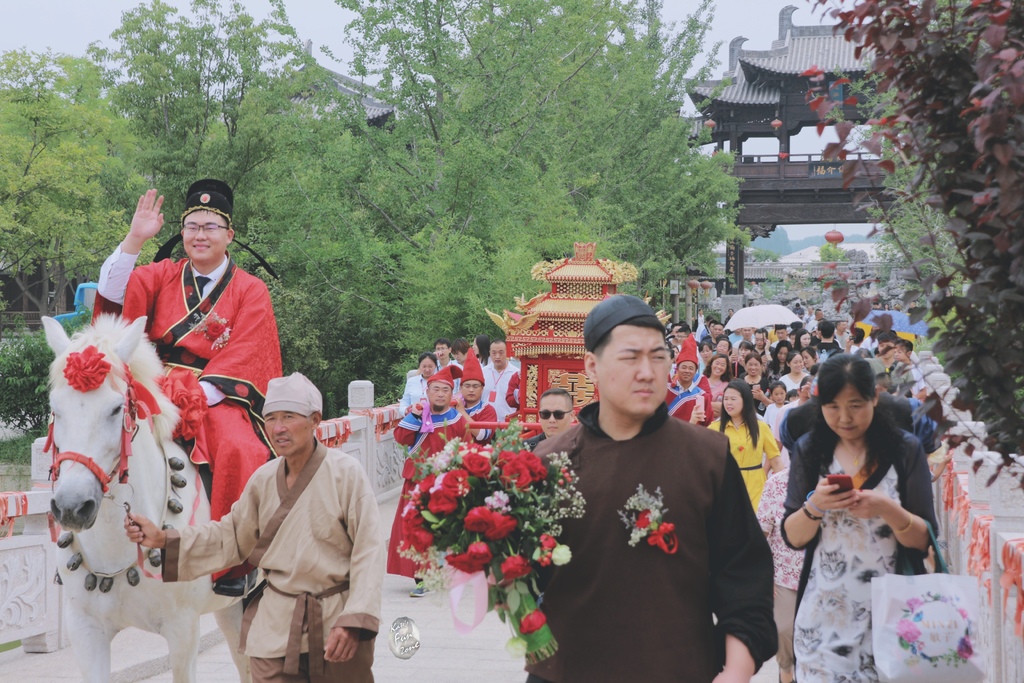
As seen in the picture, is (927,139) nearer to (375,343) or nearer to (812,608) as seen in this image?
(812,608)

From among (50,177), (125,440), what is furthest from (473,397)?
(50,177)

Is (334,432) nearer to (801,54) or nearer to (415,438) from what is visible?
(415,438)

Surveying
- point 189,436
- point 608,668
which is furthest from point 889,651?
point 189,436

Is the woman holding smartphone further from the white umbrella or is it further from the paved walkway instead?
the white umbrella

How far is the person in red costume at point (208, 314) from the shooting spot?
6078 millimetres

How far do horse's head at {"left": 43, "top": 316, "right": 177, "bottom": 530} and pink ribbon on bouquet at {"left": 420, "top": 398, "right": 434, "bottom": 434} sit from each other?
4.92 metres

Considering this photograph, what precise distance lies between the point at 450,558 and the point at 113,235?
875 inches

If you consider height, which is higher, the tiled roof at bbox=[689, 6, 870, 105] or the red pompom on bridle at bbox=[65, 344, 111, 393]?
the tiled roof at bbox=[689, 6, 870, 105]

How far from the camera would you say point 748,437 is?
8.59 metres

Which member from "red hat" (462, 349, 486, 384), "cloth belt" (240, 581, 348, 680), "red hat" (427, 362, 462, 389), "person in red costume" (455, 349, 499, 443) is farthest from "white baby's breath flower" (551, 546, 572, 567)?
"red hat" (462, 349, 486, 384)

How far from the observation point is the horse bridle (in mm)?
4613

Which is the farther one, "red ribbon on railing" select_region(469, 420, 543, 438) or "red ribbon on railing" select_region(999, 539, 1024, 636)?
"red ribbon on railing" select_region(469, 420, 543, 438)

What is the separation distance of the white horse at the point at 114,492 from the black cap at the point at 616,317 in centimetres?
233

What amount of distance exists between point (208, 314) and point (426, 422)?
399 centimetres
